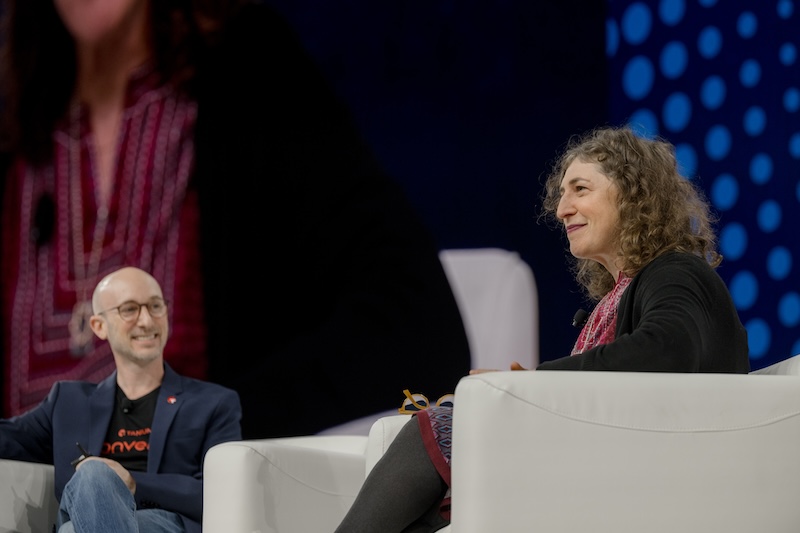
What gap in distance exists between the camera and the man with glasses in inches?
95.3

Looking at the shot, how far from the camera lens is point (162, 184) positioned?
3.74 m

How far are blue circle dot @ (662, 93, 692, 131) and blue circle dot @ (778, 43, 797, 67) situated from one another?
1.26 feet

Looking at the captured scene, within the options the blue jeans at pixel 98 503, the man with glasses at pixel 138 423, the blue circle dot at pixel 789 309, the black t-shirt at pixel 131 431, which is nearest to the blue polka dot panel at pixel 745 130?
the blue circle dot at pixel 789 309

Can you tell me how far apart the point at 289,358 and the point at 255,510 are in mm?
1781

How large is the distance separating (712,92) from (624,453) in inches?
98.9

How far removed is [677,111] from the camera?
3.93 metres

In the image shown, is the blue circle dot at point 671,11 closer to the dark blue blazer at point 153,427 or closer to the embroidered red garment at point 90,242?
the embroidered red garment at point 90,242

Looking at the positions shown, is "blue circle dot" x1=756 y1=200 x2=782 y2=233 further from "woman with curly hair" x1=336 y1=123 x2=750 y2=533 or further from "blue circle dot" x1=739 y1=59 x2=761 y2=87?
"woman with curly hair" x1=336 y1=123 x2=750 y2=533

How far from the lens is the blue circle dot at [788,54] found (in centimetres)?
358

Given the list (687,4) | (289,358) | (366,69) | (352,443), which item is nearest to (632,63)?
(687,4)

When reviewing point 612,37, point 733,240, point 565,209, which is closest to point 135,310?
point 565,209

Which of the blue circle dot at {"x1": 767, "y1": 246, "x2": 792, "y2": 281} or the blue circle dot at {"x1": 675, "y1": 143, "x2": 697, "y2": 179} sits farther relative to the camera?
the blue circle dot at {"x1": 675, "y1": 143, "x2": 697, "y2": 179}

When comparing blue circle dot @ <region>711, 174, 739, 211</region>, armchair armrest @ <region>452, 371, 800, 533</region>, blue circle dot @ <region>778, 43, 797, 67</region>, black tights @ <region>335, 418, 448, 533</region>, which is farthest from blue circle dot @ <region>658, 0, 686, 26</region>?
black tights @ <region>335, 418, 448, 533</region>

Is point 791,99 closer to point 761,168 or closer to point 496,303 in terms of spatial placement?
point 761,168
